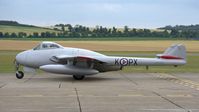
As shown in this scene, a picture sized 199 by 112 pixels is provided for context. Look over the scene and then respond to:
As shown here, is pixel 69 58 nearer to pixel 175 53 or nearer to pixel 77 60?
pixel 77 60

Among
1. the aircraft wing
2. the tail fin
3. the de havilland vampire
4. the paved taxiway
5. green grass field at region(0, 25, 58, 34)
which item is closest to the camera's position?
the paved taxiway

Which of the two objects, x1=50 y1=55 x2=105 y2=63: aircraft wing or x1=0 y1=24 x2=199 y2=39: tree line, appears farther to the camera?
x1=0 y1=24 x2=199 y2=39: tree line

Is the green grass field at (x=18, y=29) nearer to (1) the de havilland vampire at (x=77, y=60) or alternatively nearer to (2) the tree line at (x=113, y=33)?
(2) the tree line at (x=113, y=33)

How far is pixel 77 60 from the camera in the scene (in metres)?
23.3

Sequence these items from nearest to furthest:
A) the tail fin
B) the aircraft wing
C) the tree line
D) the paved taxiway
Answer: the paved taxiway
the aircraft wing
the tail fin
the tree line

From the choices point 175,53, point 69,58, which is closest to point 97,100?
point 69,58

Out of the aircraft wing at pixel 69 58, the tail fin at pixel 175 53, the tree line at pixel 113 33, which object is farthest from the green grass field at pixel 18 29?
the tail fin at pixel 175 53

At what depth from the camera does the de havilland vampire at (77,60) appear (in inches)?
919

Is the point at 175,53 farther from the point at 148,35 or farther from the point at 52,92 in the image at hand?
the point at 148,35

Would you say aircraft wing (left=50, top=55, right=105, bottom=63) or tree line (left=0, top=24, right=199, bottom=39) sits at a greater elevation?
aircraft wing (left=50, top=55, right=105, bottom=63)

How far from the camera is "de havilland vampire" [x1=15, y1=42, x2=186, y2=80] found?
23352mm

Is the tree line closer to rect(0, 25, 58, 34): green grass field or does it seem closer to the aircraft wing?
rect(0, 25, 58, 34): green grass field

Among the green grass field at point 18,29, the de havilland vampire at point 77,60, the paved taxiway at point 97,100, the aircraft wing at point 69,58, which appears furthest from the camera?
the green grass field at point 18,29

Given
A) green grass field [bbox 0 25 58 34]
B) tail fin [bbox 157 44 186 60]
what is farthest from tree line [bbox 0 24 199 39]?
tail fin [bbox 157 44 186 60]
